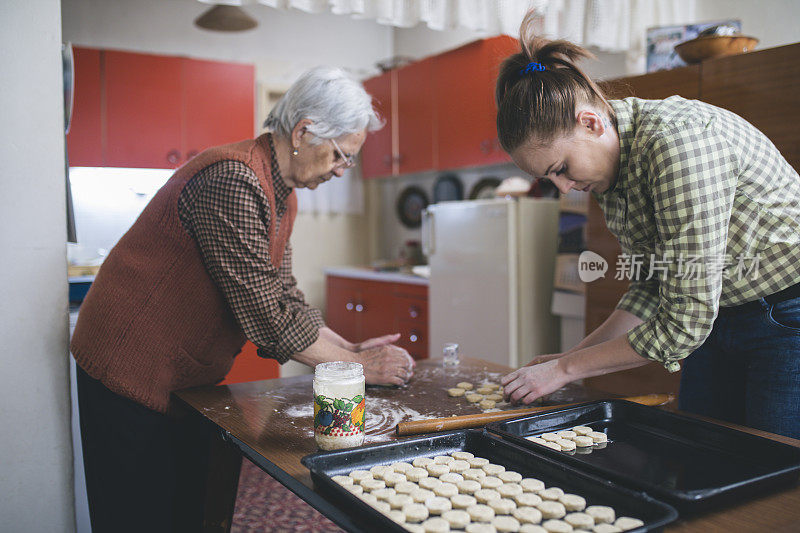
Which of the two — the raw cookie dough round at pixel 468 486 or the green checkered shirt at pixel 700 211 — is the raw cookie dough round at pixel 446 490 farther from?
the green checkered shirt at pixel 700 211

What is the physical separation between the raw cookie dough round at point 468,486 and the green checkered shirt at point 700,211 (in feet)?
1.44

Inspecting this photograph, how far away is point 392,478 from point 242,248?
633 mm

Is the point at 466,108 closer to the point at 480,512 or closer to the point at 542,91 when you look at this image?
the point at 542,91

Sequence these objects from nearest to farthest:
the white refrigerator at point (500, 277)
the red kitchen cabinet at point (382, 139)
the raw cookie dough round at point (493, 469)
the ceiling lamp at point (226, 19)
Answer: the raw cookie dough round at point (493, 469), the white refrigerator at point (500, 277), the ceiling lamp at point (226, 19), the red kitchen cabinet at point (382, 139)

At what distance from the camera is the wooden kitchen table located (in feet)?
2.76

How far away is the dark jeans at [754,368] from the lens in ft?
3.94

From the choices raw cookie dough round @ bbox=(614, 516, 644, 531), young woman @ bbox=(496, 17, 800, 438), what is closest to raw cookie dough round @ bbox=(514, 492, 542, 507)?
raw cookie dough round @ bbox=(614, 516, 644, 531)

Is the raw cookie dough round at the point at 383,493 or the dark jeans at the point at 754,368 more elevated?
the dark jeans at the point at 754,368

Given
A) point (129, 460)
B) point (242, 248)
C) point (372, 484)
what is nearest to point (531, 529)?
point (372, 484)

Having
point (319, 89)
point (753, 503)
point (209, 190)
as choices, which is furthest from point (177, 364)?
point (753, 503)

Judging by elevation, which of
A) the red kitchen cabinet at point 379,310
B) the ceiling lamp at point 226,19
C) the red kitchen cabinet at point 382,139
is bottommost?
the red kitchen cabinet at point 379,310

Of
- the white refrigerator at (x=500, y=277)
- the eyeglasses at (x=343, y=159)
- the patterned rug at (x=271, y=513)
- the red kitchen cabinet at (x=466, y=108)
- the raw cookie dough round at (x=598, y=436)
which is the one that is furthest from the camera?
the red kitchen cabinet at (x=466, y=108)

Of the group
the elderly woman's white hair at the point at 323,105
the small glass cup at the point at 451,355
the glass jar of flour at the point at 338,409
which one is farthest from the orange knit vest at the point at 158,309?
the small glass cup at the point at 451,355

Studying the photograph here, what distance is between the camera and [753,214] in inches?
47.0
